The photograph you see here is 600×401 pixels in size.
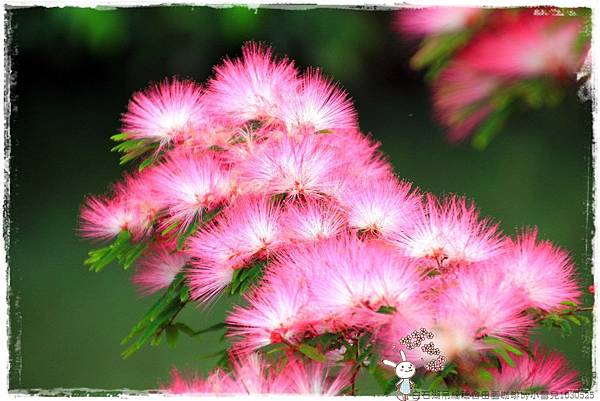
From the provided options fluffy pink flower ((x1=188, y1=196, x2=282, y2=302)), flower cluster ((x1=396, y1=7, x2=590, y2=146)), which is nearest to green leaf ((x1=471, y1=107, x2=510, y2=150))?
flower cluster ((x1=396, y1=7, x2=590, y2=146))

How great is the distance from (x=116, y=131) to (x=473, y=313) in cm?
59

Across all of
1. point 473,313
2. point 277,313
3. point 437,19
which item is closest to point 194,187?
point 277,313

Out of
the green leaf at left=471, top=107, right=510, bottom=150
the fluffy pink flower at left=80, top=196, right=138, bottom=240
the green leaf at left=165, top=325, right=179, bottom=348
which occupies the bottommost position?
the green leaf at left=165, top=325, right=179, bottom=348

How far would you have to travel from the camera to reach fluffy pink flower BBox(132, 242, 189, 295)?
82cm

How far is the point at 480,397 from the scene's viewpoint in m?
0.76

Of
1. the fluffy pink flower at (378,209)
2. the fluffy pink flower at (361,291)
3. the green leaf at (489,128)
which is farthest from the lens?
the green leaf at (489,128)

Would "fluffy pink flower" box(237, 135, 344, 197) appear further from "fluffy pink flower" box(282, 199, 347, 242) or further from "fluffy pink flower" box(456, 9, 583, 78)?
"fluffy pink flower" box(456, 9, 583, 78)

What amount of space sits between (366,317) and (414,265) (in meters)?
0.08

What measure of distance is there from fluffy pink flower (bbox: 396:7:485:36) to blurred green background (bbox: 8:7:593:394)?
29mm

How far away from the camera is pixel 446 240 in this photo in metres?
0.70

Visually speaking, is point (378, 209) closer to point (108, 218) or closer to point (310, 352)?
point (310, 352)

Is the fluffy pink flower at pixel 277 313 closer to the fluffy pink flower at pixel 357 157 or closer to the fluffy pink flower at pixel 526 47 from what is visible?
the fluffy pink flower at pixel 357 157

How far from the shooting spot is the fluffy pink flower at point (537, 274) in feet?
2.27

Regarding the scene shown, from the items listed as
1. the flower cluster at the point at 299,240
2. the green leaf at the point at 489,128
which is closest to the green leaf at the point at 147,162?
the flower cluster at the point at 299,240
